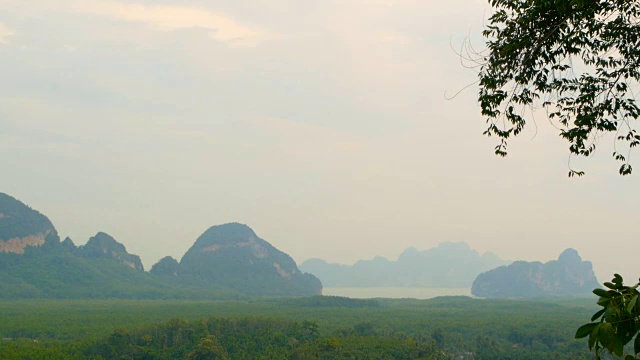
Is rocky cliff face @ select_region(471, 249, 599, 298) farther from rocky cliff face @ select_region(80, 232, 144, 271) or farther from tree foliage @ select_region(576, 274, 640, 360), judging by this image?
tree foliage @ select_region(576, 274, 640, 360)

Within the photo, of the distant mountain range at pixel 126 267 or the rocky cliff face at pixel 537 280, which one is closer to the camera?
the distant mountain range at pixel 126 267

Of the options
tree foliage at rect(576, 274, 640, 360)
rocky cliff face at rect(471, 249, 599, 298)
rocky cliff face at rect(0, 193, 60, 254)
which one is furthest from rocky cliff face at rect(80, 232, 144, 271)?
tree foliage at rect(576, 274, 640, 360)

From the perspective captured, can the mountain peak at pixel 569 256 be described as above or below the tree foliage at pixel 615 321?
above

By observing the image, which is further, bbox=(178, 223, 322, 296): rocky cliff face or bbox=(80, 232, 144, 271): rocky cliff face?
bbox=(178, 223, 322, 296): rocky cliff face

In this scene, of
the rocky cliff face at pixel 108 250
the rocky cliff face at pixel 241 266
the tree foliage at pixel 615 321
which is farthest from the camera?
the rocky cliff face at pixel 241 266

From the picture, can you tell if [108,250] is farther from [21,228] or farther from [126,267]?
[21,228]

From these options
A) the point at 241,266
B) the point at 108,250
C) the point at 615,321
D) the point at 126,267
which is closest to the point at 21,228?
the point at 108,250

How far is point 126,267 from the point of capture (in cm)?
10481

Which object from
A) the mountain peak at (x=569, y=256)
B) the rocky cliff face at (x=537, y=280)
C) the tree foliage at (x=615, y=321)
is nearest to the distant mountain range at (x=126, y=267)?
the rocky cliff face at (x=537, y=280)

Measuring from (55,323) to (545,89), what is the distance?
45860mm

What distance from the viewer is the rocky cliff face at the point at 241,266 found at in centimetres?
11988

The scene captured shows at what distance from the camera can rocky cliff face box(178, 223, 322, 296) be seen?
4719 inches

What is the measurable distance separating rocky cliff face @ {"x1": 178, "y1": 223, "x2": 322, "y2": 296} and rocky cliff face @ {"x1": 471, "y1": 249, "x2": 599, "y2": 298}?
40.4 metres

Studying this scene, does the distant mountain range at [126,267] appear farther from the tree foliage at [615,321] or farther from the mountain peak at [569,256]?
the tree foliage at [615,321]
